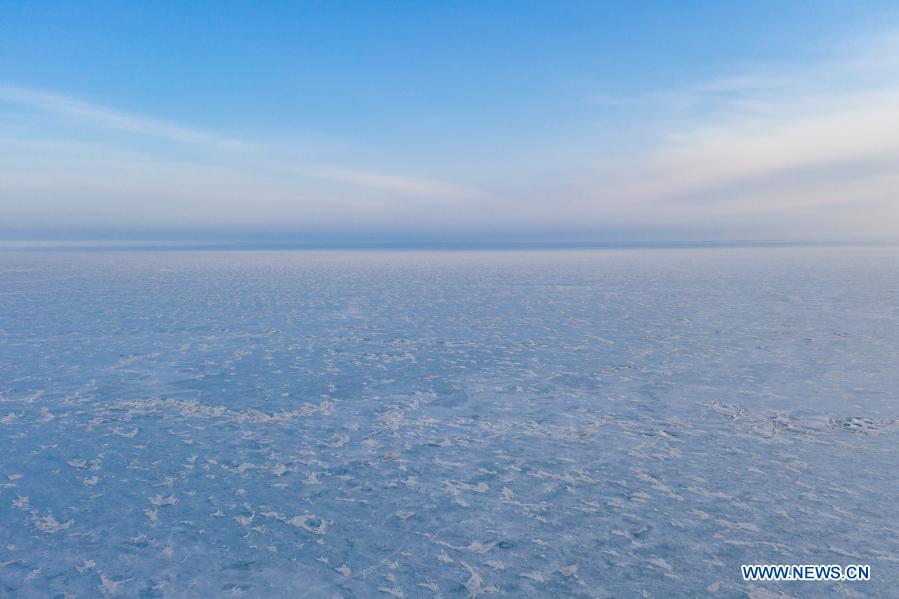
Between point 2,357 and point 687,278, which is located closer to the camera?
point 2,357

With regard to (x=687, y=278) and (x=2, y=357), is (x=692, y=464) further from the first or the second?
(x=687, y=278)

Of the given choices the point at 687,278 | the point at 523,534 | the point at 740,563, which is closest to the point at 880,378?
the point at 740,563

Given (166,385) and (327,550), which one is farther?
(166,385)

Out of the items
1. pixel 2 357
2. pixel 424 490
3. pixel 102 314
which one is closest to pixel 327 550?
pixel 424 490

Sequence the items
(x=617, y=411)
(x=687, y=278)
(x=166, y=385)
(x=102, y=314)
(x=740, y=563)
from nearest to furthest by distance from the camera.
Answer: (x=740, y=563)
(x=617, y=411)
(x=166, y=385)
(x=102, y=314)
(x=687, y=278)

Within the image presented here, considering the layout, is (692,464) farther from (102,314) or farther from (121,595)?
(102,314)

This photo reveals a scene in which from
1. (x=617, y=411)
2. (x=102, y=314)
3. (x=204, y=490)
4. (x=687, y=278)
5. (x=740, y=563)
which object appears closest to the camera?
(x=740, y=563)
